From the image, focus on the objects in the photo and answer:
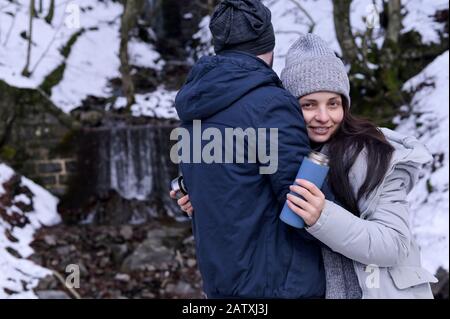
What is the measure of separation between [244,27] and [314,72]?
260mm

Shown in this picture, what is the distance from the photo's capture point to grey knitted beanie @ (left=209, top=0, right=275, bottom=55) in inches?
75.2

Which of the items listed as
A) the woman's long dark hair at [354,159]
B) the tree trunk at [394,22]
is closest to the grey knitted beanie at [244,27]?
the woman's long dark hair at [354,159]

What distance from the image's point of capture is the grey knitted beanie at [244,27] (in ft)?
6.27

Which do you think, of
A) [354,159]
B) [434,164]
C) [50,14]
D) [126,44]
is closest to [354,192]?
[354,159]

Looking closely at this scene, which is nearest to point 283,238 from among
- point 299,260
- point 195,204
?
point 299,260

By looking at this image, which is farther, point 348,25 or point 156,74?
point 156,74

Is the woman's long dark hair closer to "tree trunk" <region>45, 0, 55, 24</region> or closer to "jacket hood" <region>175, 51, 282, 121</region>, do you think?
"jacket hood" <region>175, 51, 282, 121</region>

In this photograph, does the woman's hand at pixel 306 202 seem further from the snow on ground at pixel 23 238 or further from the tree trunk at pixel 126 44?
the tree trunk at pixel 126 44

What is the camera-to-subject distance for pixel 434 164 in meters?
7.05

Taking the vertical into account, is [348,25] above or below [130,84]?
above

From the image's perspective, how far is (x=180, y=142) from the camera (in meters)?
1.99

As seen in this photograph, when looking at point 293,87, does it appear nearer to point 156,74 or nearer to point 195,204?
point 195,204
